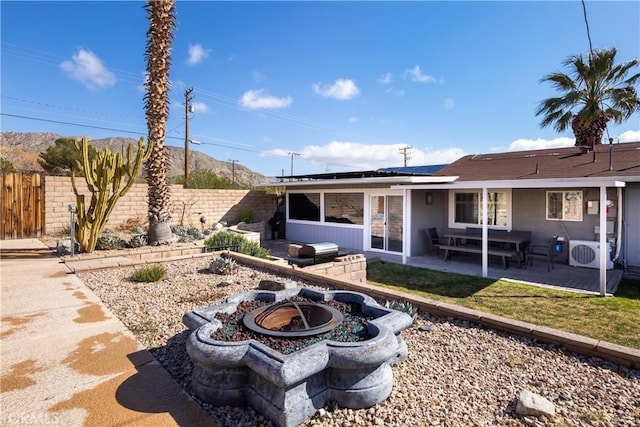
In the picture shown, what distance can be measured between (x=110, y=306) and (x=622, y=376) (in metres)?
6.17

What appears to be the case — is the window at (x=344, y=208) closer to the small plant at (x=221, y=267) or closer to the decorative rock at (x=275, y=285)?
the small plant at (x=221, y=267)

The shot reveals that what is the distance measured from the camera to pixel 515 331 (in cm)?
401

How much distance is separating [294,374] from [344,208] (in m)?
10.9

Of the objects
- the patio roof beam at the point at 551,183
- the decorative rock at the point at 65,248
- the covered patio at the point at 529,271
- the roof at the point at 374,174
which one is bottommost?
the covered patio at the point at 529,271

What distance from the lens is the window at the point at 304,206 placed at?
1420 centimetres

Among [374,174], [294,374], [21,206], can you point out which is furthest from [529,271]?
[21,206]

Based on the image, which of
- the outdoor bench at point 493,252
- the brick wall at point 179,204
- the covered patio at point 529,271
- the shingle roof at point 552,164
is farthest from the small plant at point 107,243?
the shingle roof at point 552,164

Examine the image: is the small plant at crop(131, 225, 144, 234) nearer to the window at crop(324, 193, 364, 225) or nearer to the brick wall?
the brick wall

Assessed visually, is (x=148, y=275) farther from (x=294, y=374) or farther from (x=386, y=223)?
(x=386, y=223)

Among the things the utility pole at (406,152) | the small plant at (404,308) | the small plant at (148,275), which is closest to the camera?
the small plant at (404,308)

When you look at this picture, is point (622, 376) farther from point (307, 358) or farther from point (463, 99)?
point (463, 99)

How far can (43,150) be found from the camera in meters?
48.9

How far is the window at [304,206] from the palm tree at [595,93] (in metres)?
11.4

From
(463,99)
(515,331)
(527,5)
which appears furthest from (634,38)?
(515,331)
